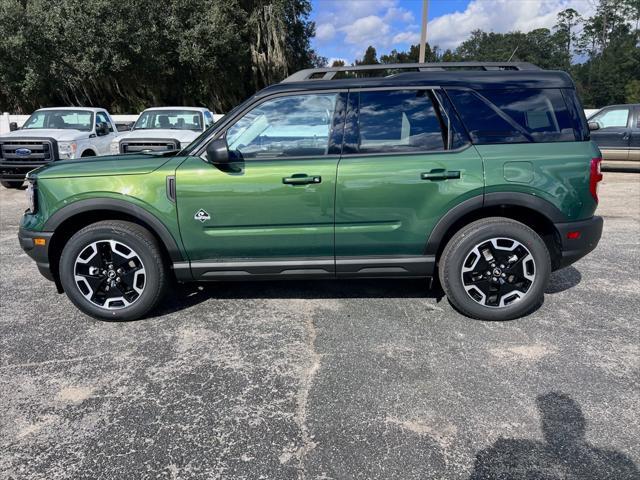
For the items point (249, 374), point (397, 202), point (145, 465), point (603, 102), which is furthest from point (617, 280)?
point (603, 102)

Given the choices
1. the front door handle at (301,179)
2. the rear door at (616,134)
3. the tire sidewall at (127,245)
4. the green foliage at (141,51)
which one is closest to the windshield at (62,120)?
the tire sidewall at (127,245)

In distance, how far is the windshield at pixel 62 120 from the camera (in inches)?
423

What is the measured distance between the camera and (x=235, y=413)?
2723mm

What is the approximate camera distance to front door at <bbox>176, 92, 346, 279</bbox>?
362 centimetres

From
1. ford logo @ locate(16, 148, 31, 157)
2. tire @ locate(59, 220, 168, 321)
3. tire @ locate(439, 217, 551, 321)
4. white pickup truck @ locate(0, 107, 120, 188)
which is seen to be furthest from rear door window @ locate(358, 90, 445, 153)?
ford logo @ locate(16, 148, 31, 157)

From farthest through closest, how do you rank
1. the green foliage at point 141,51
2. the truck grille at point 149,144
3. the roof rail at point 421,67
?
1. the green foliage at point 141,51
2. the truck grille at point 149,144
3. the roof rail at point 421,67

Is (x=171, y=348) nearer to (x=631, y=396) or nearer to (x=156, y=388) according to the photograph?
(x=156, y=388)

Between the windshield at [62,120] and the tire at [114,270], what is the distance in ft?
26.3

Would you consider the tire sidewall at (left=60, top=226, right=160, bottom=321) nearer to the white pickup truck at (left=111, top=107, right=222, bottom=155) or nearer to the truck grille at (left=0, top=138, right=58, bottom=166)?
Answer: the white pickup truck at (left=111, top=107, right=222, bottom=155)

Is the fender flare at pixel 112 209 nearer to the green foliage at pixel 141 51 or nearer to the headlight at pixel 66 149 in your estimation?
the headlight at pixel 66 149

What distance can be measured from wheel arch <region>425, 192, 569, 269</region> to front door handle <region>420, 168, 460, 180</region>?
22cm

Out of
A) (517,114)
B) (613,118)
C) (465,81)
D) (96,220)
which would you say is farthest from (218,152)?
(613,118)

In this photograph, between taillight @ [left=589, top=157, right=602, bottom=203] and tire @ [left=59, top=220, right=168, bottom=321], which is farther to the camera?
tire @ [left=59, top=220, right=168, bottom=321]

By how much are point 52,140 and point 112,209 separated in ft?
23.6
